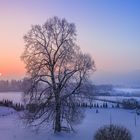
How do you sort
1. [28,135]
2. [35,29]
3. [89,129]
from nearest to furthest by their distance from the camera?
[28,135], [35,29], [89,129]

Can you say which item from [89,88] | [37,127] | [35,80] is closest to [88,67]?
[89,88]

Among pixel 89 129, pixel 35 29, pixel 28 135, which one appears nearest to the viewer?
pixel 28 135

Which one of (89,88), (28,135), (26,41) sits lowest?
(28,135)

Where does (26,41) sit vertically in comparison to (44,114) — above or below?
above

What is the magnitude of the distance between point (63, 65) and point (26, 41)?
4393 mm

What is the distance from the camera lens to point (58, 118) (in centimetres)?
3969

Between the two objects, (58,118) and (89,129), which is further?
(89,129)

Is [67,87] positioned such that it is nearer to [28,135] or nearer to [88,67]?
[88,67]

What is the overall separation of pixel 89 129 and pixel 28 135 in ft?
25.8

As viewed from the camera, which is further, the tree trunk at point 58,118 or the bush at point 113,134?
Result: the tree trunk at point 58,118

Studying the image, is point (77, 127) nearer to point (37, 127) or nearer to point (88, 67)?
point (37, 127)

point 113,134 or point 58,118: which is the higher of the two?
point 58,118

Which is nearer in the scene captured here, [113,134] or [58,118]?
[113,134]

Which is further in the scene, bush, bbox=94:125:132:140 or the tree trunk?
the tree trunk
